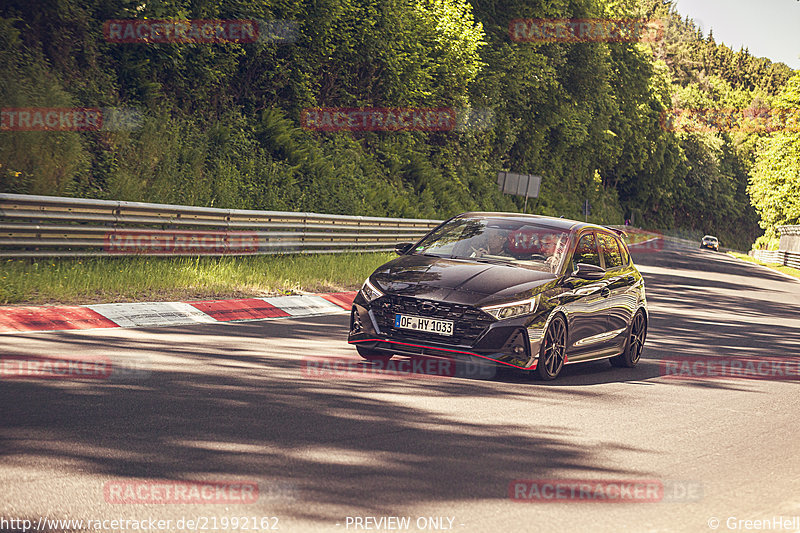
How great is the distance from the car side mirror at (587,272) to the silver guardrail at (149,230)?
681 cm

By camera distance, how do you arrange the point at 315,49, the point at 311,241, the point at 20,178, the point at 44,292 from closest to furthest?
the point at 44,292
the point at 20,178
the point at 311,241
the point at 315,49

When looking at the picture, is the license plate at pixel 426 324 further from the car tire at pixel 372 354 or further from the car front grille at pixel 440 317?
the car tire at pixel 372 354

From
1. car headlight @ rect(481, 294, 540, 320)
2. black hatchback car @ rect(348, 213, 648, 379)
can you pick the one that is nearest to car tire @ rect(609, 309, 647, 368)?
black hatchback car @ rect(348, 213, 648, 379)

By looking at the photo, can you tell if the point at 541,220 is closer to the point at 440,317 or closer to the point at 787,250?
the point at 440,317

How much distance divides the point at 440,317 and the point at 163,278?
20.0 feet

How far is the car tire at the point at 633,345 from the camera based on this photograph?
37.9 feet

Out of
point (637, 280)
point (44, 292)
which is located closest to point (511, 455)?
point (637, 280)

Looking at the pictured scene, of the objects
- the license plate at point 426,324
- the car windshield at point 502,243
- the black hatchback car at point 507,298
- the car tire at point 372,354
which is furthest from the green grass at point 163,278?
the license plate at point 426,324

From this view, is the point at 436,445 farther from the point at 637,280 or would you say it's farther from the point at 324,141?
the point at 324,141

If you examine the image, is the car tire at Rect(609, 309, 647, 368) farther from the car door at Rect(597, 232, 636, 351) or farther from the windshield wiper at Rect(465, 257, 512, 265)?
the windshield wiper at Rect(465, 257, 512, 265)

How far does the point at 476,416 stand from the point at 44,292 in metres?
6.36

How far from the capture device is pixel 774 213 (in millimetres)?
77500

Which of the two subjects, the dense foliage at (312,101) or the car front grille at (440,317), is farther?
the dense foliage at (312,101)

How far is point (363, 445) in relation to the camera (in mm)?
6266
